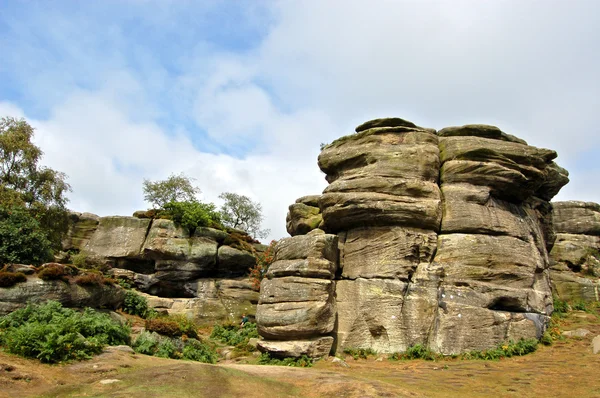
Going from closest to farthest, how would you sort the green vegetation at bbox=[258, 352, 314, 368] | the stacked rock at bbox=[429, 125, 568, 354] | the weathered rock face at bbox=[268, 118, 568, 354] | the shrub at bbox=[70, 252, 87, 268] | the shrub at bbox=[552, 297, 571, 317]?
the green vegetation at bbox=[258, 352, 314, 368] → the stacked rock at bbox=[429, 125, 568, 354] → the weathered rock face at bbox=[268, 118, 568, 354] → the shrub at bbox=[552, 297, 571, 317] → the shrub at bbox=[70, 252, 87, 268]

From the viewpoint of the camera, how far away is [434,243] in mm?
23984

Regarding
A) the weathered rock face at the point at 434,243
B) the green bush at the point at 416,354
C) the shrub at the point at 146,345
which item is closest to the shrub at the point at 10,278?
the shrub at the point at 146,345

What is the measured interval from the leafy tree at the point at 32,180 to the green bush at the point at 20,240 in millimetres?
4670

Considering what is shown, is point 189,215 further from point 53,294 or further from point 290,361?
point 290,361

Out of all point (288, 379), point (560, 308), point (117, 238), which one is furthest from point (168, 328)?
point (560, 308)

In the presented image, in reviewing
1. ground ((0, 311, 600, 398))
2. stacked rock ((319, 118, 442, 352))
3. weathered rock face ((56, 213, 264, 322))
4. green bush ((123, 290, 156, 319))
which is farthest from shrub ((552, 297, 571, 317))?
green bush ((123, 290, 156, 319))

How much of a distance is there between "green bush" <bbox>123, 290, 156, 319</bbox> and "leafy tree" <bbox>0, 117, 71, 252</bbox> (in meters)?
7.98

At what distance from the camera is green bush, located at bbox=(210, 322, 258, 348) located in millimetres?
28125

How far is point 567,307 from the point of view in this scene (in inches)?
1116

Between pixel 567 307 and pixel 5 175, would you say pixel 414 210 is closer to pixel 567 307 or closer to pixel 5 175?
pixel 567 307

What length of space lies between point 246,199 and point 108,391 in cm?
5898

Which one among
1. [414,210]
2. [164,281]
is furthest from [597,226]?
[164,281]

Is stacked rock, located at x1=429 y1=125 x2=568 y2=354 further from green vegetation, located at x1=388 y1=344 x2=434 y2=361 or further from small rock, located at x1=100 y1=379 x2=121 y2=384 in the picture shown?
small rock, located at x1=100 y1=379 x2=121 y2=384

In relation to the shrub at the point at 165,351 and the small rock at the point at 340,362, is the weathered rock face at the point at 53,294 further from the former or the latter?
the small rock at the point at 340,362
